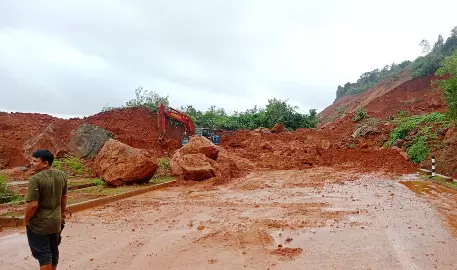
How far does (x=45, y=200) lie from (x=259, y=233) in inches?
159

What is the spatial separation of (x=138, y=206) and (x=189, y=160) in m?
5.76

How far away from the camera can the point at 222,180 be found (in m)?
15.8

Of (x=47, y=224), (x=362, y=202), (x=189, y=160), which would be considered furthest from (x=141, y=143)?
(x=47, y=224)

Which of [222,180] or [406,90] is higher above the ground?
[406,90]

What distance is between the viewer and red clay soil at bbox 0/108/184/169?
20.8 meters

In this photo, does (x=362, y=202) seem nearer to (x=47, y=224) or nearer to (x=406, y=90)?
(x=47, y=224)

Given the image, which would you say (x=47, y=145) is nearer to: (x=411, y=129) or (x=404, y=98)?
(x=411, y=129)

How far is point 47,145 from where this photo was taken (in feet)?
64.1

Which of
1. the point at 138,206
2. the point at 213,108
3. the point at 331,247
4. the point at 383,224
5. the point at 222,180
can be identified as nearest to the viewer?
the point at 331,247

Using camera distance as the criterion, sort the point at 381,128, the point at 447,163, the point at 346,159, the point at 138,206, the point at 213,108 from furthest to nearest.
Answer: the point at 213,108 < the point at 381,128 < the point at 346,159 < the point at 447,163 < the point at 138,206

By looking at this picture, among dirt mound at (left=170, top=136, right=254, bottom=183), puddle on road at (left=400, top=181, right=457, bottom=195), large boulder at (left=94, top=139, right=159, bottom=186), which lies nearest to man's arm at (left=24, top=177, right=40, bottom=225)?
large boulder at (left=94, top=139, right=159, bottom=186)

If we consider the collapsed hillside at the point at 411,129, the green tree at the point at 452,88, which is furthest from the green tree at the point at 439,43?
the green tree at the point at 452,88

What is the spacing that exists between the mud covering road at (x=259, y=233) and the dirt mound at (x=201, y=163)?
3.04 metres

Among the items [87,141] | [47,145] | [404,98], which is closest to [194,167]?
[87,141]
